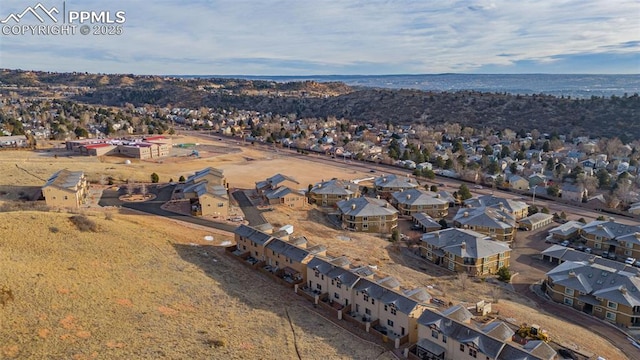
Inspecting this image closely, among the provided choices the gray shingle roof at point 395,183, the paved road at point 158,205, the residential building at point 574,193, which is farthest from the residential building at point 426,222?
the residential building at point 574,193

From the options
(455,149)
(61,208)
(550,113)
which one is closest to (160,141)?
(61,208)

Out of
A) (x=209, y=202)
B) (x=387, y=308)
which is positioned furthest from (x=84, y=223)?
(x=387, y=308)

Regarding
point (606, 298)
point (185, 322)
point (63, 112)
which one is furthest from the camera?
point (63, 112)

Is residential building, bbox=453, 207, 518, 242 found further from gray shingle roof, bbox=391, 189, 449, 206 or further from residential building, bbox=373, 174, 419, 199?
residential building, bbox=373, 174, 419, 199

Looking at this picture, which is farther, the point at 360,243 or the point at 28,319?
the point at 360,243

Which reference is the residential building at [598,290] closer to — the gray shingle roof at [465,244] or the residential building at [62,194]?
the gray shingle roof at [465,244]

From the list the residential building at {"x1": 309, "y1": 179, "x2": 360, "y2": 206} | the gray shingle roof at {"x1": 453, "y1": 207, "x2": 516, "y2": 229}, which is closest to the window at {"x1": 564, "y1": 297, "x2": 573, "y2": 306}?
the gray shingle roof at {"x1": 453, "y1": 207, "x2": 516, "y2": 229}

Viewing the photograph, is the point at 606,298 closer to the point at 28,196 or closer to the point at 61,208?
the point at 61,208
